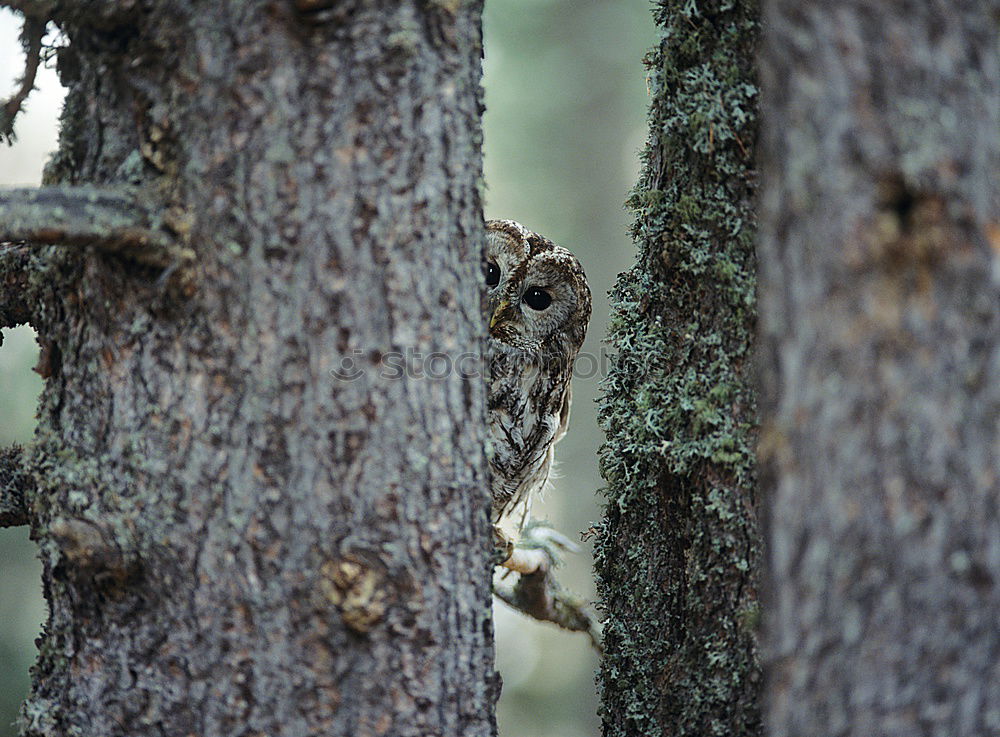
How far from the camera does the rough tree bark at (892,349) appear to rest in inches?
39.0

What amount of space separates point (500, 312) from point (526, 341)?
0.16 metres

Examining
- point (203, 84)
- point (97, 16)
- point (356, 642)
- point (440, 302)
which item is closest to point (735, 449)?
point (440, 302)

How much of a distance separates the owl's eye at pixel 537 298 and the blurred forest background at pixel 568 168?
3529mm

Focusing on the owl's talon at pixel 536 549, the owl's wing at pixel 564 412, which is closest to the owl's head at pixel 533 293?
the owl's wing at pixel 564 412

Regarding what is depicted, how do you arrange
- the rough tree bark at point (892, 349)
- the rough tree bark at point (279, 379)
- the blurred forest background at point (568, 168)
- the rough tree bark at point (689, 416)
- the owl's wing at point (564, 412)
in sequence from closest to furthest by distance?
Result: the rough tree bark at point (892, 349), the rough tree bark at point (279, 379), the rough tree bark at point (689, 416), the owl's wing at point (564, 412), the blurred forest background at point (568, 168)

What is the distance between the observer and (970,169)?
0.99 metres

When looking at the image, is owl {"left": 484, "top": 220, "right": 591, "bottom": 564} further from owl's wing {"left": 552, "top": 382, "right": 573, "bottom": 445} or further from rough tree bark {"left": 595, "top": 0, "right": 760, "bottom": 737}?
rough tree bark {"left": 595, "top": 0, "right": 760, "bottom": 737}

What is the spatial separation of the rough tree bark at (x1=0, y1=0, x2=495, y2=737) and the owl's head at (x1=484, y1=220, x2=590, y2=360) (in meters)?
1.69

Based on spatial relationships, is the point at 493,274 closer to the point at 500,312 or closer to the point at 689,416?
the point at 500,312

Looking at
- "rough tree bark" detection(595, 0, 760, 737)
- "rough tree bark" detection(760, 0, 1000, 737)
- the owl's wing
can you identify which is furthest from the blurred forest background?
"rough tree bark" detection(760, 0, 1000, 737)

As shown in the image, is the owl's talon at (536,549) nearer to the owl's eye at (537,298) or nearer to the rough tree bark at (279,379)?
the owl's eye at (537,298)

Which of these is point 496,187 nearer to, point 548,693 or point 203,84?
point 548,693

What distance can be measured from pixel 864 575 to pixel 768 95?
2.04 feet

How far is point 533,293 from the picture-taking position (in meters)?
3.26
